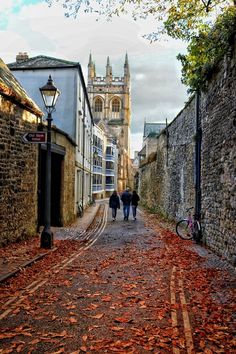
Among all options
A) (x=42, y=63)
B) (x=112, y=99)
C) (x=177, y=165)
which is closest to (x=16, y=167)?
(x=177, y=165)

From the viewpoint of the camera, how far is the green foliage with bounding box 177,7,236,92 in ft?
27.8

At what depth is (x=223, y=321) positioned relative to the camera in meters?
4.62

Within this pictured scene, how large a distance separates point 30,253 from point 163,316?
489cm

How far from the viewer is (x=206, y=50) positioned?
31.5 feet

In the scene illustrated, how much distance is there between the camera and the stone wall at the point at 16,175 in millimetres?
9297

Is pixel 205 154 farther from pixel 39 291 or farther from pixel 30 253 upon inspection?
pixel 39 291

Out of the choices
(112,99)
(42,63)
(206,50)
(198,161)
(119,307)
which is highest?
(112,99)

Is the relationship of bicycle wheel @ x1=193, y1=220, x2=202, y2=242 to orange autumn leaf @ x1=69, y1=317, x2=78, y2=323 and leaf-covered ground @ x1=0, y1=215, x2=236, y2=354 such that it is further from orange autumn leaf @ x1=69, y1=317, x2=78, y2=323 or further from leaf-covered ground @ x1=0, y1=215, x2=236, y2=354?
orange autumn leaf @ x1=69, y1=317, x2=78, y2=323

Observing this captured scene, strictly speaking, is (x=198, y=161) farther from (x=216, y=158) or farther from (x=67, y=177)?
(x=67, y=177)

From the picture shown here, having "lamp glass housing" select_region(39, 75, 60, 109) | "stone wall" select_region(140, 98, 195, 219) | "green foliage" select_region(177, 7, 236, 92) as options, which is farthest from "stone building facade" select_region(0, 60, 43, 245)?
"stone wall" select_region(140, 98, 195, 219)

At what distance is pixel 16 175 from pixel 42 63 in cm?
1309

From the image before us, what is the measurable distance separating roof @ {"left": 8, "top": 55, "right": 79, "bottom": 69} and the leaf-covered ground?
14751 mm

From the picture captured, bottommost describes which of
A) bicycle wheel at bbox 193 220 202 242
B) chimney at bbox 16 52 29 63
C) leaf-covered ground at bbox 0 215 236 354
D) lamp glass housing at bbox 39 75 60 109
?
leaf-covered ground at bbox 0 215 236 354

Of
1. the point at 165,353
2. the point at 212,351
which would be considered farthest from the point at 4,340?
the point at 212,351
